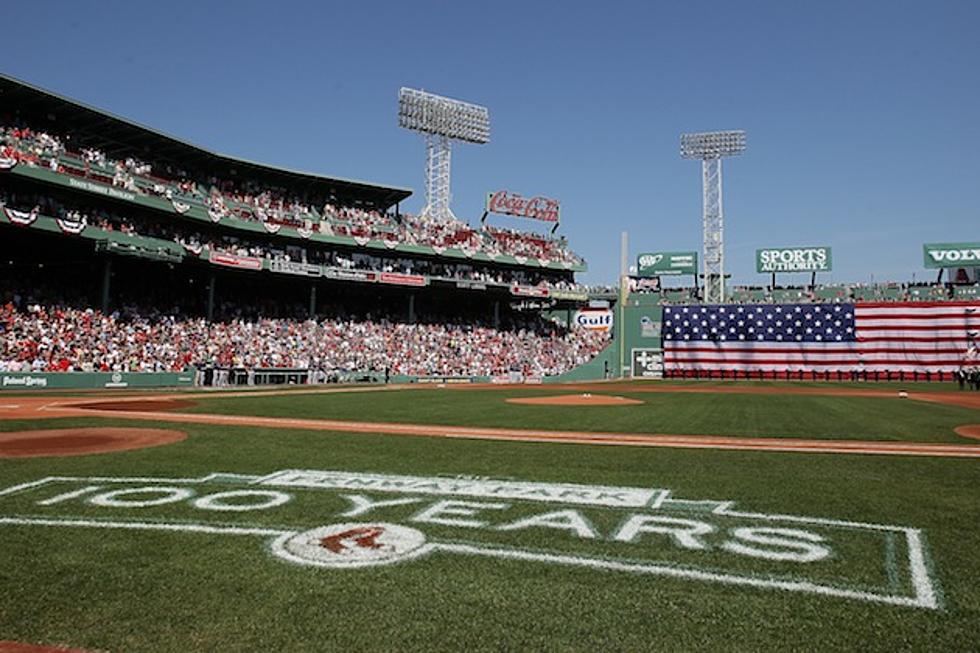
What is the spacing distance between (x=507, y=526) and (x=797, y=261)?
57.5 meters

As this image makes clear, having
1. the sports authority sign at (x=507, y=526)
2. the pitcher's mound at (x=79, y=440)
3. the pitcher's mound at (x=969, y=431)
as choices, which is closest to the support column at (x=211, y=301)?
the pitcher's mound at (x=79, y=440)

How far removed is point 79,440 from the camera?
11.0 metres

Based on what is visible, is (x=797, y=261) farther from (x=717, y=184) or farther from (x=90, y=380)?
(x=90, y=380)

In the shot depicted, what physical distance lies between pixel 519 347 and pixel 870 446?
42.4m

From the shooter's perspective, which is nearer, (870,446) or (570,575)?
(570,575)

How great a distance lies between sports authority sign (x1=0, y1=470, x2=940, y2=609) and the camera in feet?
14.8

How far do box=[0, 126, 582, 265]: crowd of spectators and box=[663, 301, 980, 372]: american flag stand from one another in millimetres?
14816

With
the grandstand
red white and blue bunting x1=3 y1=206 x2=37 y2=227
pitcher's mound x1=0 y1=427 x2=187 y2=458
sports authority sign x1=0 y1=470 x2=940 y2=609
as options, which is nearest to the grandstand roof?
the grandstand

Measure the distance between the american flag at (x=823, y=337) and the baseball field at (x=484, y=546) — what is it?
4117 centimetres

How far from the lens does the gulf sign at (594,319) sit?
62438 mm

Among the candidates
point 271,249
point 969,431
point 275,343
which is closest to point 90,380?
point 275,343

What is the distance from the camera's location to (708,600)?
12.9ft

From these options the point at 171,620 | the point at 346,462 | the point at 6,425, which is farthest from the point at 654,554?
the point at 6,425

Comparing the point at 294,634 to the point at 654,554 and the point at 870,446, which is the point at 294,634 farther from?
the point at 870,446
